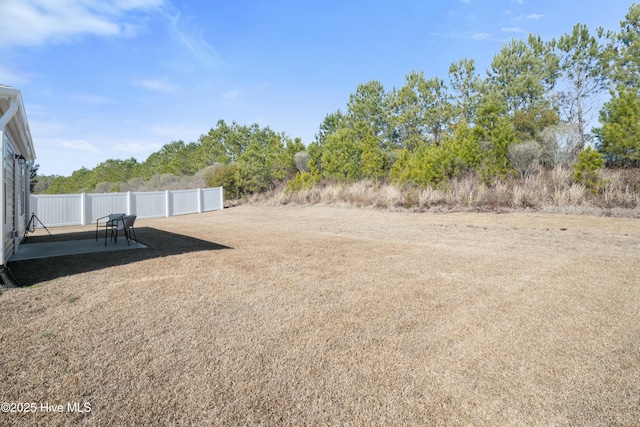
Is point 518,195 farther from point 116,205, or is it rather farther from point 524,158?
point 116,205

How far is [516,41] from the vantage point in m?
24.0

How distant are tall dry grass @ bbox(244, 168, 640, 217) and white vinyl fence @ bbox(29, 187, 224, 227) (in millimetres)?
8506

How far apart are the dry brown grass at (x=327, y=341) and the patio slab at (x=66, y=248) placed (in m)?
0.75

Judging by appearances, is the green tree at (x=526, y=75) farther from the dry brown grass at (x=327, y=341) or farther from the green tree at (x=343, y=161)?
the dry brown grass at (x=327, y=341)

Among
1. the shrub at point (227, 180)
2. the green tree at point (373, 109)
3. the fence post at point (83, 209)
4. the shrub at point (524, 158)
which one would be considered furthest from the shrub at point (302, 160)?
the shrub at point (524, 158)

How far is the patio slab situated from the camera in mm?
6070

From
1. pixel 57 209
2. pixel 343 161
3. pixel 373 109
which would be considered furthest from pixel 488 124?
pixel 57 209

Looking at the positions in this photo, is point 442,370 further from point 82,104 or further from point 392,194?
point 82,104

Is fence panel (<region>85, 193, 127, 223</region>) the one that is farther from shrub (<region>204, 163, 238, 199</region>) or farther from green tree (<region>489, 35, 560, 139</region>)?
green tree (<region>489, 35, 560, 139</region>)

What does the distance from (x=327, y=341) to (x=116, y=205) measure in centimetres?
1639

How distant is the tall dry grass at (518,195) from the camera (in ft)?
33.7

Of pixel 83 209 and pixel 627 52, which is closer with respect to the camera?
pixel 83 209

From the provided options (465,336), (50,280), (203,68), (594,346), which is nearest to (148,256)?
(50,280)

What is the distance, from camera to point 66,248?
6914 mm
